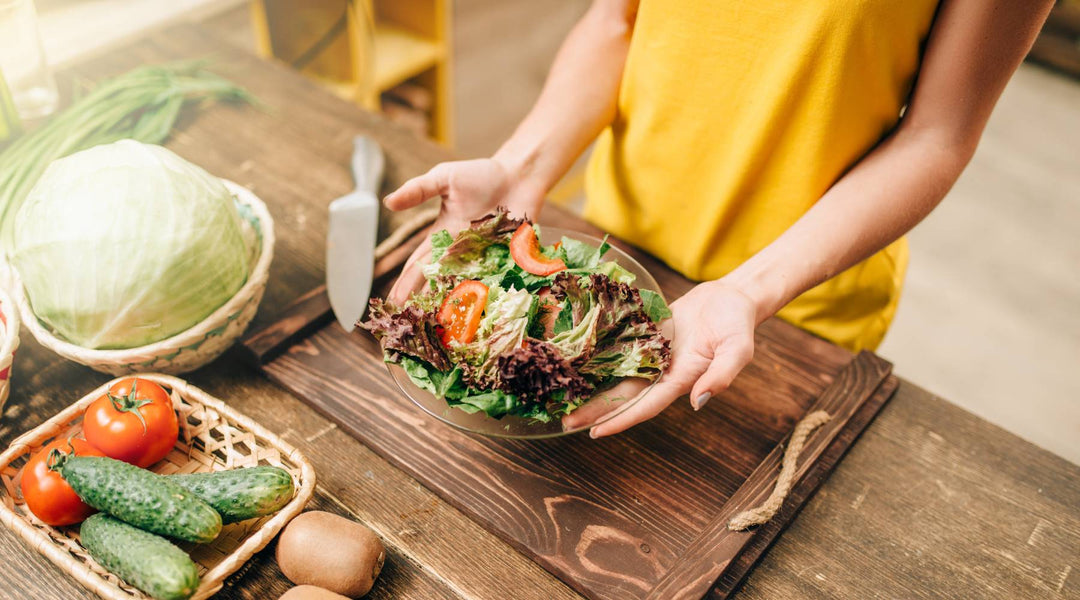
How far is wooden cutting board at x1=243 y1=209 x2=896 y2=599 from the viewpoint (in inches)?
43.9

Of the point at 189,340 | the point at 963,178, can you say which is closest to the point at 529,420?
the point at 189,340

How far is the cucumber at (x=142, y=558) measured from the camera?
3.05 ft

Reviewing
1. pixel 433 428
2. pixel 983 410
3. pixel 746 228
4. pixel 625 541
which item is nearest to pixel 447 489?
pixel 433 428

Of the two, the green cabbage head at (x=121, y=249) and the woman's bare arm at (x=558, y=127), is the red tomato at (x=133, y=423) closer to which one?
the green cabbage head at (x=121, y=249)

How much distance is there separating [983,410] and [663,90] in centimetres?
257

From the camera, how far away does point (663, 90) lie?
1463 millimetres

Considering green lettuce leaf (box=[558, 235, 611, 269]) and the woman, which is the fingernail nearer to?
the woman

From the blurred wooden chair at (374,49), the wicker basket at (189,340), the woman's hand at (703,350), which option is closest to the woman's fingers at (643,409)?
the woman's hand at (703,350)

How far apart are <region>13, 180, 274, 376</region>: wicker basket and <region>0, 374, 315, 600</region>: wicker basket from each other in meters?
0.05

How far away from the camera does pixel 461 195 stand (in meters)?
1.42

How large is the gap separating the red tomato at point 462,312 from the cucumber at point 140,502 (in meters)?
0.44

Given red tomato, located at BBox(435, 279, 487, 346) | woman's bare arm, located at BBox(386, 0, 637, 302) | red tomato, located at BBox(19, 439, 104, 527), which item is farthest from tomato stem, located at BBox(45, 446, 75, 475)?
woman's bare arm, located at BBox(386, 0, 637, 302)

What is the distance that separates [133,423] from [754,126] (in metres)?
1.19

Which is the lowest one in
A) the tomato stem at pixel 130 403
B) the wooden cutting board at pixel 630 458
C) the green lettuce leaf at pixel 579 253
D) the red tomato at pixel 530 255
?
the wooden cutting board at pixel 630 458
